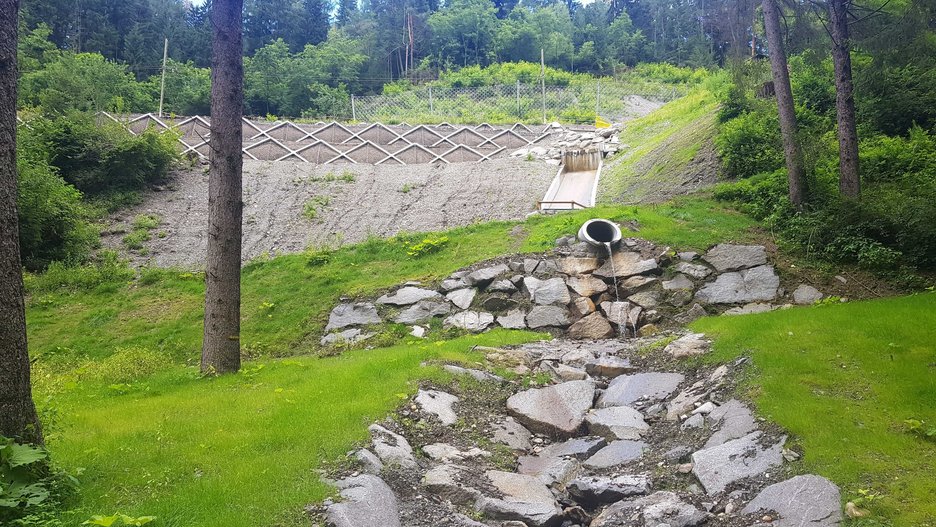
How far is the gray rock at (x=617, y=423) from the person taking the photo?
24.8 ft

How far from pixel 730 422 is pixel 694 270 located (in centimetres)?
673

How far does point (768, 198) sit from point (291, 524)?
14148 millimetres

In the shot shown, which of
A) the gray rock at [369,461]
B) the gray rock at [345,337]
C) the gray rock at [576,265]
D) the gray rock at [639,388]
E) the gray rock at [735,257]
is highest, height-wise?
the gray rock at [735,257]

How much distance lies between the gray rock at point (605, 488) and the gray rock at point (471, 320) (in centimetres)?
667

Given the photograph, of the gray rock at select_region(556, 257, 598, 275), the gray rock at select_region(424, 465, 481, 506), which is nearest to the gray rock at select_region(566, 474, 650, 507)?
the gray rock at select_region(424, 465, 481, 506)

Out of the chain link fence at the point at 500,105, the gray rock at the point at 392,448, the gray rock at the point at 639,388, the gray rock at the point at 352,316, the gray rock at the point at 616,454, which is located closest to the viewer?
the gray rock at the point at 392,448

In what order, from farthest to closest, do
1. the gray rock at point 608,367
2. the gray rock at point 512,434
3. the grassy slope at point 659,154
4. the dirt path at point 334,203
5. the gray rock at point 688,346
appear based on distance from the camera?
the dirt path at point 334,203, the grassy slope at point 659,154, the gray rock at point 608,367, the gray rock at point 688,346, the gray rock at point 512,434

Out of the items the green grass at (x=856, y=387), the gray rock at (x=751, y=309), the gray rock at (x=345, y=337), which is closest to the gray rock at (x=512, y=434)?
the green grass at (x=856, y=387)

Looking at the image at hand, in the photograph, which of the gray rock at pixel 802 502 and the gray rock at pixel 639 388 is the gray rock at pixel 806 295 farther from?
the gray rock at pixel 802 502

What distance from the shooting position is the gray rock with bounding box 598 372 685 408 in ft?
28.1

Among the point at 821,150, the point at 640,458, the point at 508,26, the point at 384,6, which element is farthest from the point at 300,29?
the point at 640,458

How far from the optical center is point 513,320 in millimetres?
12852

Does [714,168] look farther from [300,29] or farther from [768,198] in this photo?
[300,29]

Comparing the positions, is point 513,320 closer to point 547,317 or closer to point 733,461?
point 547,317
